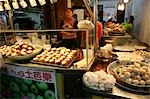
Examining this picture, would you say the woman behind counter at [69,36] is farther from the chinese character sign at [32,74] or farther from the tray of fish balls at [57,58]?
the chinese character sign at [32,74]

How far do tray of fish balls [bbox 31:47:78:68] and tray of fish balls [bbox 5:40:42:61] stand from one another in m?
0.10

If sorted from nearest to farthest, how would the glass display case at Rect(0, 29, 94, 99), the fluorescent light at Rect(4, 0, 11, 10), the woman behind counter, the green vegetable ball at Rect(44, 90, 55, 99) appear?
1. the glass display case at Rect(0, 29, 94, 99)
2. the green vegetable ball at Rect(44, 90, 55, 99)
3. the woman behind counter
4. the fluorescent light at Rect(4, 0, 11, 10)

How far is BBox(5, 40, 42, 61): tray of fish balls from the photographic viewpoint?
2772mm

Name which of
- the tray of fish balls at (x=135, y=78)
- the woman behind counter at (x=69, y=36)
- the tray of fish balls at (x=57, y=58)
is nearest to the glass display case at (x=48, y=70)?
the tray of fish balls at (x=57, y=58)

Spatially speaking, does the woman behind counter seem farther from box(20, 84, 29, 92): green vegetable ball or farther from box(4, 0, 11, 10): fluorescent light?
box(4, 0, 11, 10): fluorescent light

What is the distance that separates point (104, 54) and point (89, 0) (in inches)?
49.7

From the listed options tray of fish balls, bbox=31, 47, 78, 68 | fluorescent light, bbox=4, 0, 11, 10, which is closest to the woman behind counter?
tray of fish balls, bbox=31, 47, 78, 68

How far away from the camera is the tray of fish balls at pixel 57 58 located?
8.70ft

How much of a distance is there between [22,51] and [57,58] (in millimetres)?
601

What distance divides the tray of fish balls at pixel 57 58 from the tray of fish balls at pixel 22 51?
0.34 feet

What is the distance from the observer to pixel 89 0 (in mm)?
3674

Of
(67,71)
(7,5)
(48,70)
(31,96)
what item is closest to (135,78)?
(67,71)

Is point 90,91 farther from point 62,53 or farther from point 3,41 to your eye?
point 3,41

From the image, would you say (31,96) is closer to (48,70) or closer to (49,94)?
(49,94)
